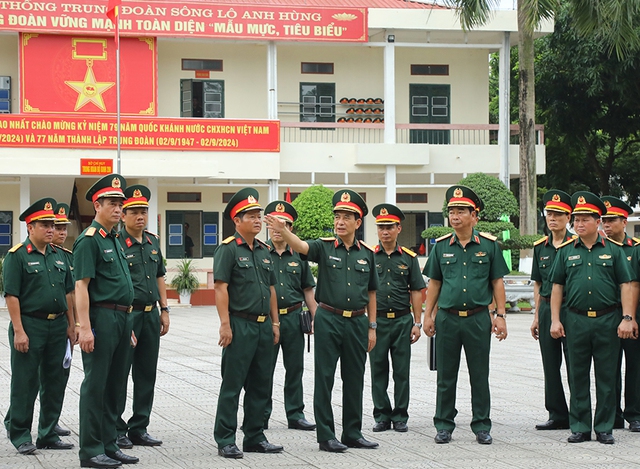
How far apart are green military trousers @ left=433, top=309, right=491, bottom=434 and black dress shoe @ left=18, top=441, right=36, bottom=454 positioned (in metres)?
3.36

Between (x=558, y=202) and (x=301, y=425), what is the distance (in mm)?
3261

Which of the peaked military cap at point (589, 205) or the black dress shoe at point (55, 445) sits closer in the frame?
the black dress shoe at point (55, 445)

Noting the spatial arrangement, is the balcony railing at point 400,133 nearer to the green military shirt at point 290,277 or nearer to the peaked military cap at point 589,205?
the green military shirt at point 290,277

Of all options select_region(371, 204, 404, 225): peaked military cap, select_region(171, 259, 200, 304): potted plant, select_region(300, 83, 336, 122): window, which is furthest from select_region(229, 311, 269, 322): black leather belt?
select_region(300, 83, 336, 122): window

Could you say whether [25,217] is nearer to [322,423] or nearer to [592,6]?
[322,423]

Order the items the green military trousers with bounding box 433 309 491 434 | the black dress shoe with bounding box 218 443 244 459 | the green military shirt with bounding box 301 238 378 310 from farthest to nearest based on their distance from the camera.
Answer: the green military trousers with bounding box 433 309 491 434 < the green military shirt with bounding box 301 238 378 310 < the black dress shoe with bounding box 218 443 244 459

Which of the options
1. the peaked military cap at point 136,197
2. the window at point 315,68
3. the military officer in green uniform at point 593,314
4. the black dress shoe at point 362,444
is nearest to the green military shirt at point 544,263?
the military officer in green uniform at point 593,314

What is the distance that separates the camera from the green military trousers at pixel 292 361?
939cm

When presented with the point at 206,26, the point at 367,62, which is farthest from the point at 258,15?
the point at 367,62

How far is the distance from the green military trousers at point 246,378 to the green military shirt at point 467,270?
1733 millimetres

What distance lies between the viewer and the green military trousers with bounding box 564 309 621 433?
8.61m

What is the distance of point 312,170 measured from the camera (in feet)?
99.1

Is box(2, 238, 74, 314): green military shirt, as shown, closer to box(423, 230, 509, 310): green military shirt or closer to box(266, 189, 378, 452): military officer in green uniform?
box(266, 189, 378, 452): military officer in green uniform

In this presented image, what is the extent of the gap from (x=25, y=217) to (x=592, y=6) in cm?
1602
